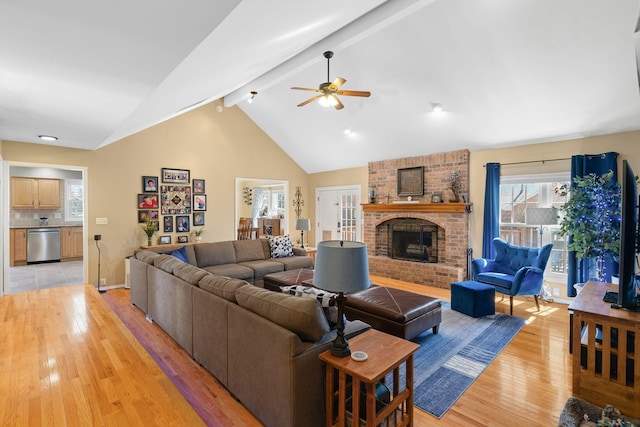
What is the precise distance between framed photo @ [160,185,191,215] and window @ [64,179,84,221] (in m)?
3.90

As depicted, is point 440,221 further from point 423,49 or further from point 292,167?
point 292,167

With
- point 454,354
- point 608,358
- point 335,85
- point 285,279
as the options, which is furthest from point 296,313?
point 335,85

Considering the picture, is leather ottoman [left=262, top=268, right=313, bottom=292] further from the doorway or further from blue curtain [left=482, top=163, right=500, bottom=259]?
the doorway

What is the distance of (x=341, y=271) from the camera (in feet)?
5.62

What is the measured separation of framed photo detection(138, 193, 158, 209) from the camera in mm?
5793

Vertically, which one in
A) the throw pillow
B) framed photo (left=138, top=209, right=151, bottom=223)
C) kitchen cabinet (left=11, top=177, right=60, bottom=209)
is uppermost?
kitchen cabinet (left=11, top=177, right=60, bottom=209)

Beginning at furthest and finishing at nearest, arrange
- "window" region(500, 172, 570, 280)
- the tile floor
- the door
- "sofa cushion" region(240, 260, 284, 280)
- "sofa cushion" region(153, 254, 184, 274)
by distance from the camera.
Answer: the door, the tile floor, "sofa cushion" region(240, 260, 284, 280), "window" region(500, 172, 570, 280), "sofa cushion" region(153, 254, 184, 274)

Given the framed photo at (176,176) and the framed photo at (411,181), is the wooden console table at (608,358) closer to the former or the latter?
the framed photo at (411,181)

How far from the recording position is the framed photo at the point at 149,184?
19.1 feet

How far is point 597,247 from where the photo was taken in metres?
3.77

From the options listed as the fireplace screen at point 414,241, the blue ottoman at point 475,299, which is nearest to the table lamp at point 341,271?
the blue ottoman at point 475,299

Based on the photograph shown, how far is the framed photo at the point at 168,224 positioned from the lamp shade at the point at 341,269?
5.28 meters

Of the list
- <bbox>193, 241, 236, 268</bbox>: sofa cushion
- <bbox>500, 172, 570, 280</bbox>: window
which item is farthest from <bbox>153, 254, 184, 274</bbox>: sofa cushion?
<bbox>500, 172, 570, 280</bbox>: window

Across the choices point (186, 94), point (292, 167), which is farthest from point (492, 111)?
point (292, 167)
